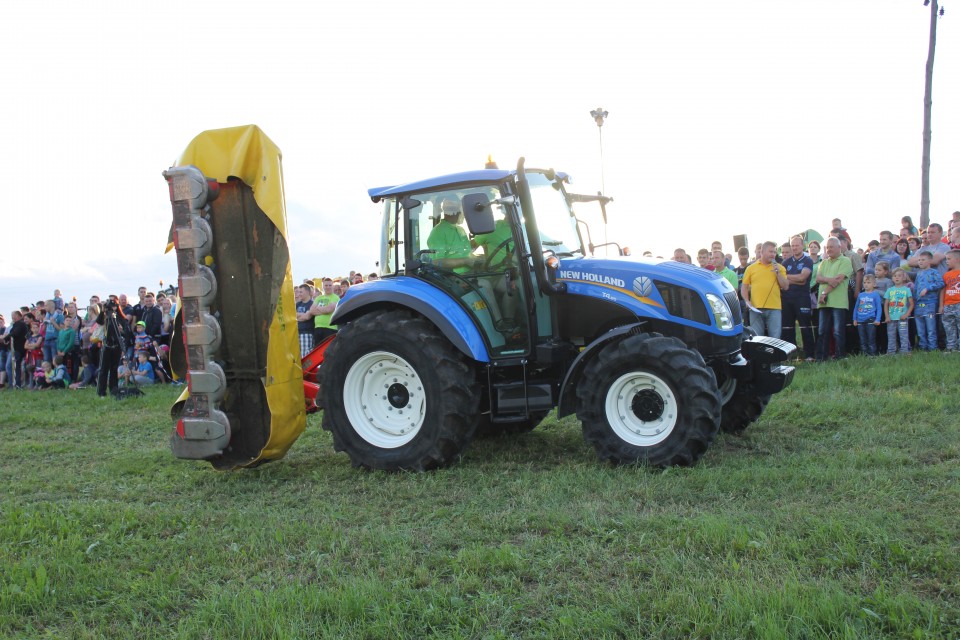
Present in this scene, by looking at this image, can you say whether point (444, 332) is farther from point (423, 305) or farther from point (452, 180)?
point (452, 180)

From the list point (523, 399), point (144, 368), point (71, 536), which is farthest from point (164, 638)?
point (144, 368)

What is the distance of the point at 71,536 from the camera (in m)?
4.91

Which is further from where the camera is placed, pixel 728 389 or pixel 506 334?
pixel 728 389

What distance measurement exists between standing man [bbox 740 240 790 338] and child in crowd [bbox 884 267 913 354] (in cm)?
131

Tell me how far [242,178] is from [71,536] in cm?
293

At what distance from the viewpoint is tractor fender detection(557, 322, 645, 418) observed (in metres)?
6.23

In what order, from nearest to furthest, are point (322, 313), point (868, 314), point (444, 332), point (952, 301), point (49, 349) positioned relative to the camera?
point (444, 332) → point (952, 301) → point (868, 314) → point (322, 313) → point (49, 349)

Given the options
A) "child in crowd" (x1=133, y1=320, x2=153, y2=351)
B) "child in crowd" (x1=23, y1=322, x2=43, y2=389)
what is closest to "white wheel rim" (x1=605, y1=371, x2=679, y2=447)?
"child in crowd" (x1=133, y1=320, x2=153, y2=351)

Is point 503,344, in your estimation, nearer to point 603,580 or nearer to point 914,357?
point 603,580

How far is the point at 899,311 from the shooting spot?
1059 cm

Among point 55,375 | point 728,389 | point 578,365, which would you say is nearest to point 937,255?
point 728,389

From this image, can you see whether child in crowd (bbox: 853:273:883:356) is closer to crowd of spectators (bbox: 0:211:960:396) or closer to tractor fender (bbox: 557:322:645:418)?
crowd of spectators (bbox: 0:211:960:396)

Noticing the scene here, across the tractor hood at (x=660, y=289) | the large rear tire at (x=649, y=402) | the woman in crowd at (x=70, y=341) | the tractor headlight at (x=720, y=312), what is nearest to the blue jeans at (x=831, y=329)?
the tractor hood at (x=660, y=289)

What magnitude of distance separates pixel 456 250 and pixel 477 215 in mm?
702
